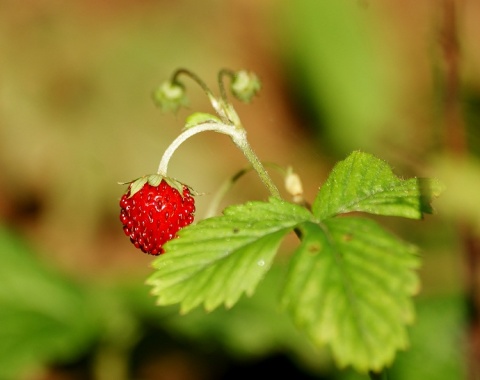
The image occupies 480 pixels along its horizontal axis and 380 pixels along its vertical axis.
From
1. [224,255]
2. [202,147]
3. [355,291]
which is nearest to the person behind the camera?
[355,291]

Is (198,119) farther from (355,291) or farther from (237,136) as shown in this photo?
(355,291)

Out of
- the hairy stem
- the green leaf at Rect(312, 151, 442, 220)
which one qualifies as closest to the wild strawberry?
the hairy stem

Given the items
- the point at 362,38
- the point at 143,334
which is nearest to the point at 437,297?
the point at 143,334

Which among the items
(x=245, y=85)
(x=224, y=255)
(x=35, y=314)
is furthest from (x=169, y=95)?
(x=35, y=314)

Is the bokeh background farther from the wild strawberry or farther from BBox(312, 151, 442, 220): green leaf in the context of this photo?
the wild strawberry

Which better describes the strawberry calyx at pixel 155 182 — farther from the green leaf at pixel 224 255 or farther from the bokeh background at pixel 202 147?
the bokeh background at pixel 202 147

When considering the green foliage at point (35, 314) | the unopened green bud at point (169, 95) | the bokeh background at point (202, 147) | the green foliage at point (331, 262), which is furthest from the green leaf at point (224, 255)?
the green foliage at point (35, 314)
